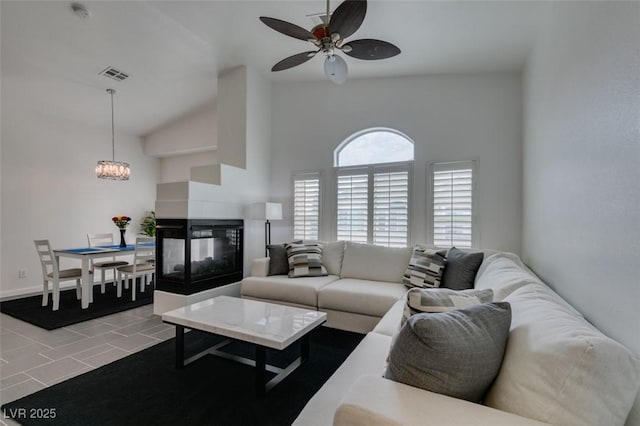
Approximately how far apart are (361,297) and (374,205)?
4.95 feet

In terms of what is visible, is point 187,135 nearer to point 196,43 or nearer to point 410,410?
point 196,43

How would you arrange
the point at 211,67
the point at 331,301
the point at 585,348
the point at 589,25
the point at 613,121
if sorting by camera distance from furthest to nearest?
the point at 211,67, the point at 331,301, the point at 589,25, the point at 613,121, the point at 585,348

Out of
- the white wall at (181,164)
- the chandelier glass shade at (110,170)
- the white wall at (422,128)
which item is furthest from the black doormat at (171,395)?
the white wall at (181,164)

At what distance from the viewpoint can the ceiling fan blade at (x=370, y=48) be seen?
2.25 m

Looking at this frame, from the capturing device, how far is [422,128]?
3.90 m

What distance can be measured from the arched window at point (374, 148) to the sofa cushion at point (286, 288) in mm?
1716

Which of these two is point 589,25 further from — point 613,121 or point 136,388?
point 136,388

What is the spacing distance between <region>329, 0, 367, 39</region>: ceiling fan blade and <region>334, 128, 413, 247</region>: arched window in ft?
7.08

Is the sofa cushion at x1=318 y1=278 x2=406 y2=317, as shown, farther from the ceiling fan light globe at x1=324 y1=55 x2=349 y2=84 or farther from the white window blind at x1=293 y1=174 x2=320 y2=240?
the ceiling fan light globe at x1=324 y1=55 x2=349 y2=84

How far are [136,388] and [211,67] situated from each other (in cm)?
394

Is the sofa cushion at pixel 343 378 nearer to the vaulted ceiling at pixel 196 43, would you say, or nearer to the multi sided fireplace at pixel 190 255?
the multi sided fireplace at pixel 190 255

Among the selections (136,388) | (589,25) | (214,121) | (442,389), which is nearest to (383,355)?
(442,389)

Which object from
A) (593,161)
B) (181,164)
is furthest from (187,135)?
(593,161)

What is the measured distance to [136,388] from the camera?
2123mm
